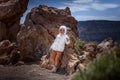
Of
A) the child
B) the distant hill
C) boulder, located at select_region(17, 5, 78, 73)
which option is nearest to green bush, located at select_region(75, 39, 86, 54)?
the child

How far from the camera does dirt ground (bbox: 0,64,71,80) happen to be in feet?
45.1

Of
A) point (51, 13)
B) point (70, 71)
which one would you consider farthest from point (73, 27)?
point (70, 71)

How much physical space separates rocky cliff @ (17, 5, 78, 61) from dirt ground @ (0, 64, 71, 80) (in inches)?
96.4

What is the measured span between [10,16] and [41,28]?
8.01 feet

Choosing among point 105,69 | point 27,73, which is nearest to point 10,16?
point 27,73

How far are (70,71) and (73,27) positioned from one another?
13.6 feet

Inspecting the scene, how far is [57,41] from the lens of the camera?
1583cm

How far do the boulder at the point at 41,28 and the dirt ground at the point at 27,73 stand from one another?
2.46m

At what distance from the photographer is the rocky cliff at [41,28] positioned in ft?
60.3

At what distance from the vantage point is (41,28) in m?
18.5

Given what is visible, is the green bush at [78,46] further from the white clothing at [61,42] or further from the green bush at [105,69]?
the green bush at [105,69]

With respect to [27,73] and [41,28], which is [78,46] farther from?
[41,28]

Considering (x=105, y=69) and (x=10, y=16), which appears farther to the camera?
(x=10, y=16)

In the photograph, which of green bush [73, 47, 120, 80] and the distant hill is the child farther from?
green bush [73, 47, 120, 80]
